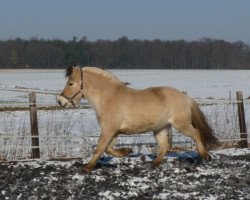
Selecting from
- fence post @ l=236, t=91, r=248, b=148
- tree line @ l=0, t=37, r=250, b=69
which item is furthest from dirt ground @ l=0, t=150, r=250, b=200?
tree line @ l=0, t=37, r=250, b=69

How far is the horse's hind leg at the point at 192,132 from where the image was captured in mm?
7535

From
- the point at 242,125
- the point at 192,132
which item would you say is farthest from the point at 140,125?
the point at 242,125

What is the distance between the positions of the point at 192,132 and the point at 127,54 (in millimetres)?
99285

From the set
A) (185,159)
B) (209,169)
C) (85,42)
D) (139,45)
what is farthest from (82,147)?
(139,45)

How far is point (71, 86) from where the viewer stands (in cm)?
745

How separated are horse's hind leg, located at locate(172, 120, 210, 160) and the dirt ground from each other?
0.15 meters

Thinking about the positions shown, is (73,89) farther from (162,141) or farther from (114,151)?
(162,141)

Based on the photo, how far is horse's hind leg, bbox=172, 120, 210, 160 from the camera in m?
7.54

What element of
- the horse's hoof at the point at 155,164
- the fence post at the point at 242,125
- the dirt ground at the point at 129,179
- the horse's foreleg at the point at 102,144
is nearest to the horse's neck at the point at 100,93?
the horse's foreleg at the point at 102,144

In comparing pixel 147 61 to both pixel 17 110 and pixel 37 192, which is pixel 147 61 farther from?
pixel 37 192

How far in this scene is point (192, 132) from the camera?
7664 millimetres

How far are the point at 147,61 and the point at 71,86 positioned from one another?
10403cm

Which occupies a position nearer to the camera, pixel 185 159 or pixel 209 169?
pixel 209 169

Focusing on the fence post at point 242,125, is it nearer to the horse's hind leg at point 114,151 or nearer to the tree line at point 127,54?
the horse's hind leg at point 114,151
